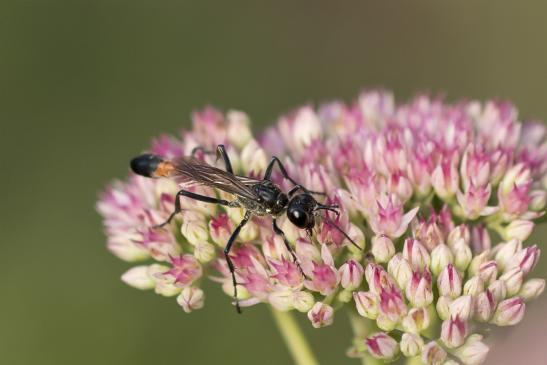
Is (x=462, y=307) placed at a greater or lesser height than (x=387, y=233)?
lesser

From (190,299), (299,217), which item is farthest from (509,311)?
(190,299)

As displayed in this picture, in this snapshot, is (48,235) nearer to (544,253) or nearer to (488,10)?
(544,253)

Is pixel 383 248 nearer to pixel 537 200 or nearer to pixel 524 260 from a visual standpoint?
pixel 524 260

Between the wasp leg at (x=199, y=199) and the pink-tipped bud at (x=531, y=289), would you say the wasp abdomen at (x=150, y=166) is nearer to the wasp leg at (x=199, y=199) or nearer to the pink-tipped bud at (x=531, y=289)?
the wasp leg at (x=199, y=199)

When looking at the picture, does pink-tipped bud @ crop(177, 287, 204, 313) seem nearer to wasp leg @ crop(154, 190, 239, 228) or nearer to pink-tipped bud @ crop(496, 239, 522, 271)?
wasp leg @ crop(154, 190, 239, 228)

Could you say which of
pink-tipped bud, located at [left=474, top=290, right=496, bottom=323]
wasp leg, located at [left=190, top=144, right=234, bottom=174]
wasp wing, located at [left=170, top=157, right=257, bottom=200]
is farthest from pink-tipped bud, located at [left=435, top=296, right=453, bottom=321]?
wasp leg, located at [left=190, top=144, right=234, bottom=174]

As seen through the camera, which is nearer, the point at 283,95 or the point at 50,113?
the point at 50,113

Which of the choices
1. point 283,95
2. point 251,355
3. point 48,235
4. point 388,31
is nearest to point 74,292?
point 48,235
